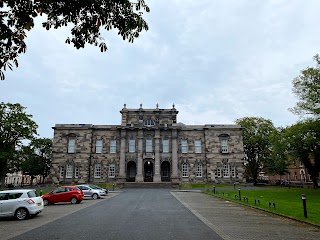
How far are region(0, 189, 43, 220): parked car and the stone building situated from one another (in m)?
34.0

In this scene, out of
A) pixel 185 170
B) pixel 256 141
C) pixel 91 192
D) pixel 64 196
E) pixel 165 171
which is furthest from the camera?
pixel 256 141

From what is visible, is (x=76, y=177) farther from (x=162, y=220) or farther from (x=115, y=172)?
(x=162, y=220)

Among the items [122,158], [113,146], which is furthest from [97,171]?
[113,146]

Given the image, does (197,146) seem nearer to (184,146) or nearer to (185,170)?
(184,146)

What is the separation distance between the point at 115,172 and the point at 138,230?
40.1 m

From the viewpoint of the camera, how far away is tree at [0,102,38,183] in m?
37.8

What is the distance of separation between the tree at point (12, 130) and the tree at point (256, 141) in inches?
1655

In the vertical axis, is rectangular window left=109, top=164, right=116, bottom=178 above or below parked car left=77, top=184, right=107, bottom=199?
above

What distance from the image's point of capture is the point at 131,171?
51.2 meters

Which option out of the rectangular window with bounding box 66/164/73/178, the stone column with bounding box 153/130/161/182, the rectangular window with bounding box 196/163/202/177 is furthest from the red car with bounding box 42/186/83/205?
the rectangular window with bounding box 196/163/202/177

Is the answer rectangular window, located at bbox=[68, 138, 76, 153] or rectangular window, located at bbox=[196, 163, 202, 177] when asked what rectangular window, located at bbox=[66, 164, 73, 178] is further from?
rectangular window, located at bbox=[196, 163, 202, 177]

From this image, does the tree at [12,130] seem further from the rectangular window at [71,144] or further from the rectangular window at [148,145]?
the rectangular window at [148,145]

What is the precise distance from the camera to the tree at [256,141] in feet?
177

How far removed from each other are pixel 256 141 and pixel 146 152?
23.7 m
